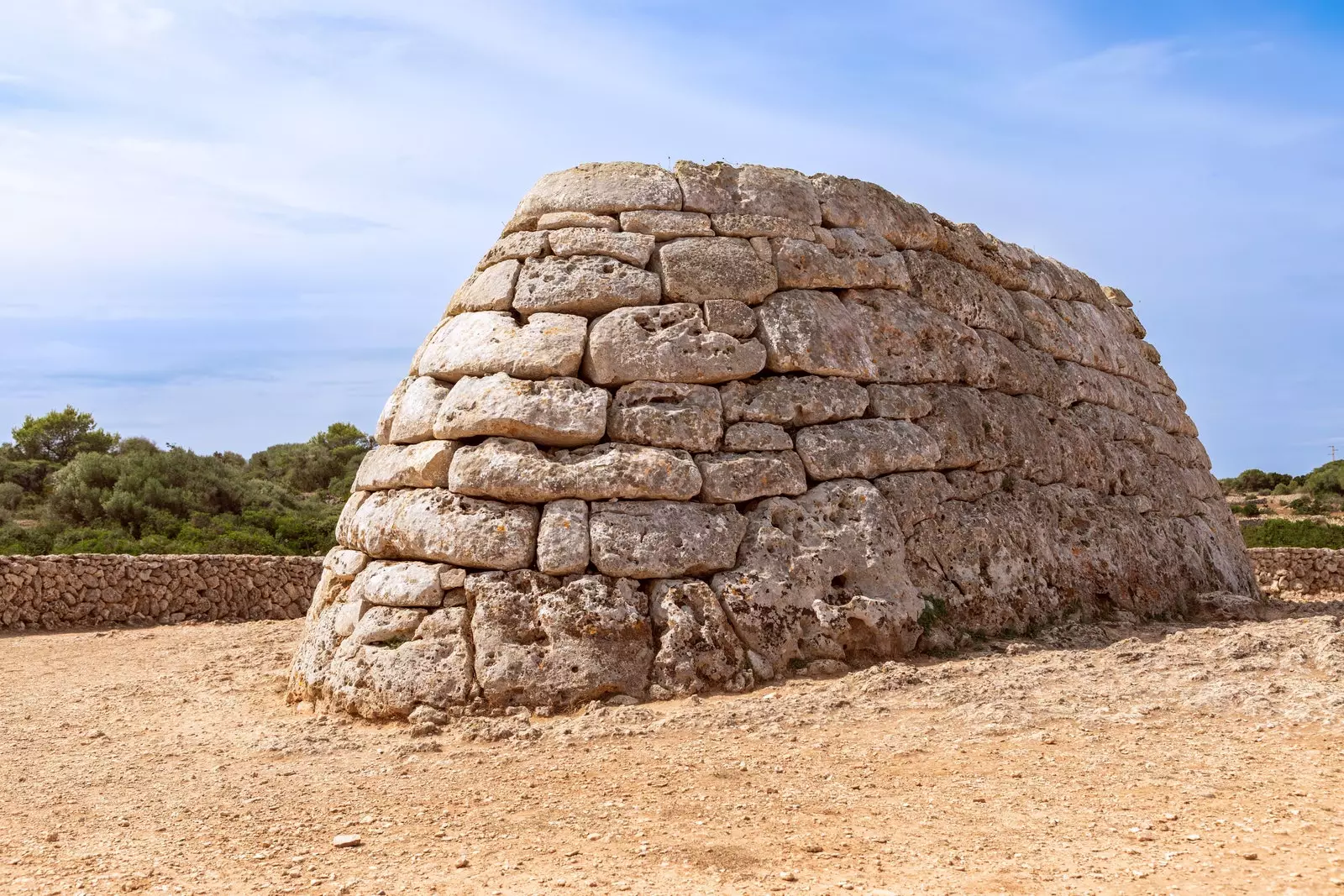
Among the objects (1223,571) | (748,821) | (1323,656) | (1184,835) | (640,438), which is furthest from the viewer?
(1223,571)

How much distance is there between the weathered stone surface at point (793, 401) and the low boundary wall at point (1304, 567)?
419 inches

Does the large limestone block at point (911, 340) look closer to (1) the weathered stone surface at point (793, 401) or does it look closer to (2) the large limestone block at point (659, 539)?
(1) the weathered stone surface at point (793, 401)

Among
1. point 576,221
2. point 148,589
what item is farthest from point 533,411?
point 148,589

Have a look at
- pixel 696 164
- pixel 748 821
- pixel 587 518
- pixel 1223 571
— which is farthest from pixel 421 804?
pixel 1223 571

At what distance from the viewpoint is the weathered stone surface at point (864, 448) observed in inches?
260

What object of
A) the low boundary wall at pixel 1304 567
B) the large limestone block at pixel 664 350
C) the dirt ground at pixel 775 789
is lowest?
the dirt ground at pixel 775 789

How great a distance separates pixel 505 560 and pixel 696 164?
10.2ft

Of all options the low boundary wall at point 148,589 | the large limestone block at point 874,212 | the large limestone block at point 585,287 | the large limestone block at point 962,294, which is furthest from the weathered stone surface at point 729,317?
the low boundary wall at point 148,589

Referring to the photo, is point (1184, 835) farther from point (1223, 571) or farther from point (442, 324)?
point (1223, 571)

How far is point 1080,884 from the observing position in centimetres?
340

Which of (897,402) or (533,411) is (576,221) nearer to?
(533,411)

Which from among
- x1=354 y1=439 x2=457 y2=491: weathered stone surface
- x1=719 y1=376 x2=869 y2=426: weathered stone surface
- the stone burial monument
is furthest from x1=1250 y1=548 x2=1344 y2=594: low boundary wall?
x1=354 y1=439 x2=457 y2=491: weathered stone surface

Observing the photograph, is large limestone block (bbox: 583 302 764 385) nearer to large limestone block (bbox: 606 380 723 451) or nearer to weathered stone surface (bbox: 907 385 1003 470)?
→ large limestone block (bbox: 606 380 723 451)

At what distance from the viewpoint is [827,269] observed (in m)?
7.21
